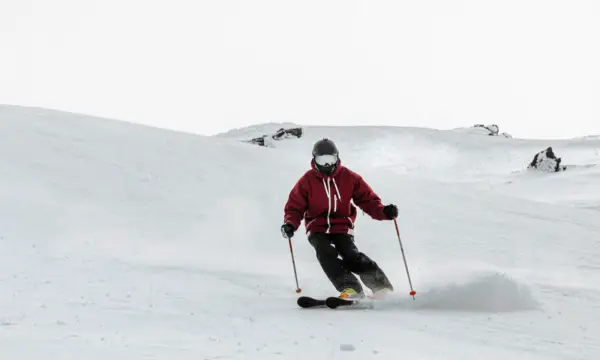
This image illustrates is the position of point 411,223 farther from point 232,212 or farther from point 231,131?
point 231,131

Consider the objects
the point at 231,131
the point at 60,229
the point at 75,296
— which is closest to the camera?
the point at 75,296

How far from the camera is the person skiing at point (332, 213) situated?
19.8 feet

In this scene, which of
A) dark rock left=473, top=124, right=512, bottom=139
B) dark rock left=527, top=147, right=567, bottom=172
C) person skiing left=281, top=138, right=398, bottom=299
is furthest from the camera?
dark rock left=473, top=124, right=512, bottom=139

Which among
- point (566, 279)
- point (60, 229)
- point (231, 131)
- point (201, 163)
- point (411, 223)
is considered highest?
point (231, 131)

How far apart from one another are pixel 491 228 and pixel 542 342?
237 inches

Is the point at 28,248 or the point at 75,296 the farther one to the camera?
the point at 28,248

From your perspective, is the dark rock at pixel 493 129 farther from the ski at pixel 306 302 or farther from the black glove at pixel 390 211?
the ski at pixel 306 302

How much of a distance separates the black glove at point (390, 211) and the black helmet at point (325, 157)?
0.70 m

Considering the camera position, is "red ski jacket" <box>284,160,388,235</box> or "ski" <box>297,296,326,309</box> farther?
"red ski jacket" <box>284,160,388,235</box>

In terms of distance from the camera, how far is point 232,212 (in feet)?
32.2

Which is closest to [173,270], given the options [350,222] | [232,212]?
[350,222]

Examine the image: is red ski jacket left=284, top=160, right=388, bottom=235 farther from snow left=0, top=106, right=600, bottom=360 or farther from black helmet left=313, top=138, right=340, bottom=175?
snow left=0, top=106, right=600, bottom=360

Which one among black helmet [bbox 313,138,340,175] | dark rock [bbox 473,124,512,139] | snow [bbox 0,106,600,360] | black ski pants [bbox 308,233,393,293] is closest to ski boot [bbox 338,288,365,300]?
black ski pants [bbox 308,233,393,293]

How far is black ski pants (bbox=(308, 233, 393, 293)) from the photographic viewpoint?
5.88 m
